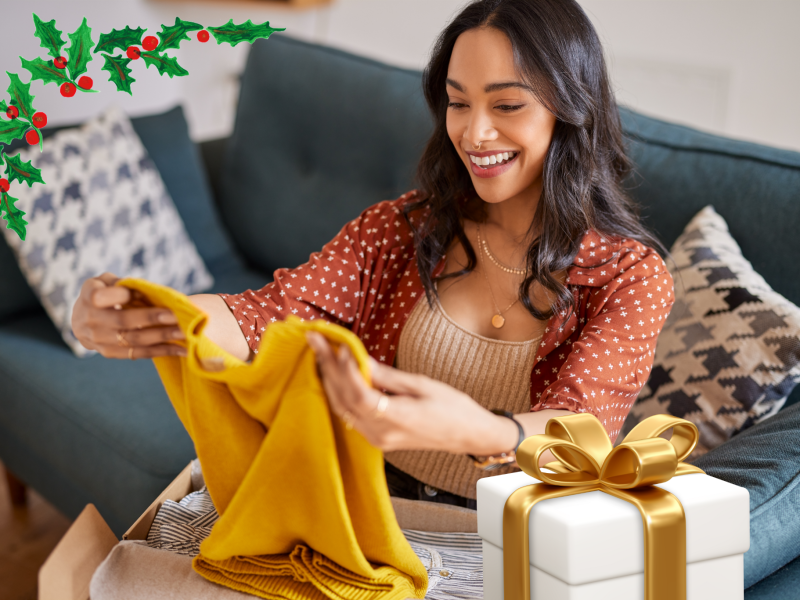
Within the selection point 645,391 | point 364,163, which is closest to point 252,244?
point 364,163

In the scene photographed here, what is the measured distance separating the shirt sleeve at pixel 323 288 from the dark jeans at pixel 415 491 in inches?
10.7


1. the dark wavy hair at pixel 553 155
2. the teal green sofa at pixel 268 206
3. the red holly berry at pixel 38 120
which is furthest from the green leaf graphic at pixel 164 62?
the teal green sofa at pixel 268 206

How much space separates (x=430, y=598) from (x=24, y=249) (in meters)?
1.31

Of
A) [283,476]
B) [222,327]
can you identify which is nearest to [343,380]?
[283,476]

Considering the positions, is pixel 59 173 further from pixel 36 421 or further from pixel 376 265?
pixel 376 265

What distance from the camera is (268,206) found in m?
1.96

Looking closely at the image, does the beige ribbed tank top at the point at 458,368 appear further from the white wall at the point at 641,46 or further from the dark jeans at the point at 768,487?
the white wall at the point at 641,46

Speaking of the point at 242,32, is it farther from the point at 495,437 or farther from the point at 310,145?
the point at 310,145

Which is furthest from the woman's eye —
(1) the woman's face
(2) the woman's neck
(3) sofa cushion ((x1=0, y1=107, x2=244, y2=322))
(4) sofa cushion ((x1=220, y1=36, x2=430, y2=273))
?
(3) sofa cushion ((x1=0, y1=107, x2=244, y2=322))

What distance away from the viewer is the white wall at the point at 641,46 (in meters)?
1.79

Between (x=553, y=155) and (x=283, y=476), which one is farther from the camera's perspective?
A: (x=553, y=155)

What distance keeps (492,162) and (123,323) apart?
0.56 m

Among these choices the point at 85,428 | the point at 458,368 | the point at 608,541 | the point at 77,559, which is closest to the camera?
the point at 608,541

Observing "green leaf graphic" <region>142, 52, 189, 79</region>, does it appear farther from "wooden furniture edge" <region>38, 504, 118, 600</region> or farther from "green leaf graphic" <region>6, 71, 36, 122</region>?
"wooden furniture edge" <region>38, 504, 118, 600</region>
